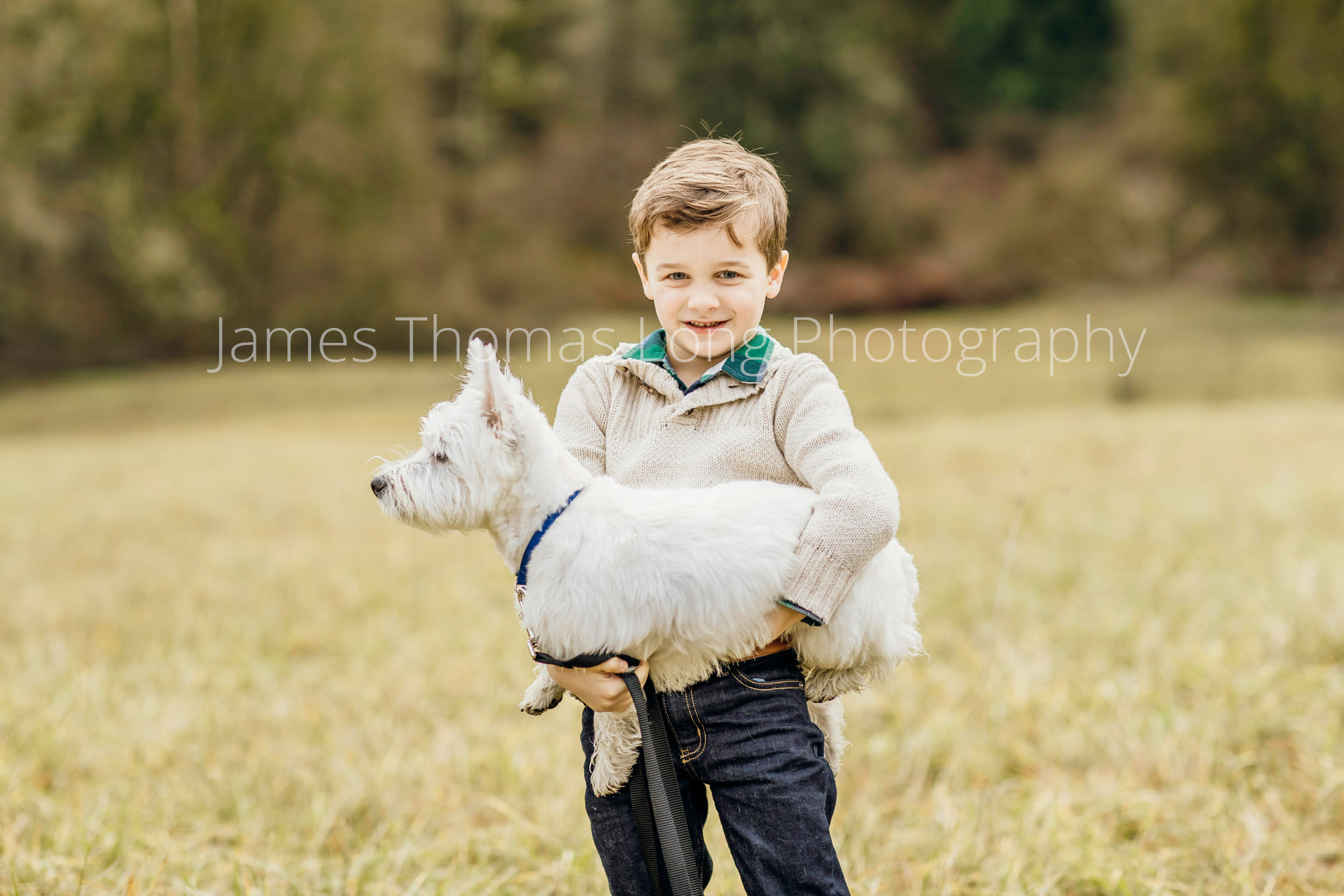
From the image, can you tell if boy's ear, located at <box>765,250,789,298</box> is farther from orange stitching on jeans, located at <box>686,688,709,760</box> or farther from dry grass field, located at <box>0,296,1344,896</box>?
dry grass field, located at <box>0,296,1344,896</box>

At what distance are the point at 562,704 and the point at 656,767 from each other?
274 centimetres

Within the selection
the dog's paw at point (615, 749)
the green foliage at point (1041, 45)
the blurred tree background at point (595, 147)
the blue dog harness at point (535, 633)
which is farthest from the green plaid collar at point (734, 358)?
the green foliage at point (1041, 45)

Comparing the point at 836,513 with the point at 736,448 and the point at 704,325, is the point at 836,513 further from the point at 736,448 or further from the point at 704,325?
the point at 704,325

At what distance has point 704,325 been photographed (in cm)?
124

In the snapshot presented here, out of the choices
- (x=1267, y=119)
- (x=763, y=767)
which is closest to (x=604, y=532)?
(x=763, y=767)

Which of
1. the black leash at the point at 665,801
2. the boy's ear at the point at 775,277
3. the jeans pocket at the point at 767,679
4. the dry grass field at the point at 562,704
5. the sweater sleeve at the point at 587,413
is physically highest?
the boy's ear at the point at 775,277

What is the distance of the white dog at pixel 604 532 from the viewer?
1.10m

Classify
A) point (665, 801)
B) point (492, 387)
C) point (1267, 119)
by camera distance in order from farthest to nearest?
point (1267, 119)
point (665, 801)
point (492, 387)

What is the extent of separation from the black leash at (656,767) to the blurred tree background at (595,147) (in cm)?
1452

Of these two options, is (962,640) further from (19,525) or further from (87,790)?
(19,525)

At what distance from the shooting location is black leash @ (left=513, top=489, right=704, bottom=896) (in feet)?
3.79

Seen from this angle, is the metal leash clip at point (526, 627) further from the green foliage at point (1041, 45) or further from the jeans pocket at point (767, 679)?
the green foliage at point (1041, 45)

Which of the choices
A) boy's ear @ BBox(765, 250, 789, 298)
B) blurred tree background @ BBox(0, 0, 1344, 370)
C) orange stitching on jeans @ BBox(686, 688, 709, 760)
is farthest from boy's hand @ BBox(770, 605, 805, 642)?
blurred tree background @ BBox(0, 0, 1344, 370)

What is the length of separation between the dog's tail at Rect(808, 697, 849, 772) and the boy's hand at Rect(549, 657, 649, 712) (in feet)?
0.99
